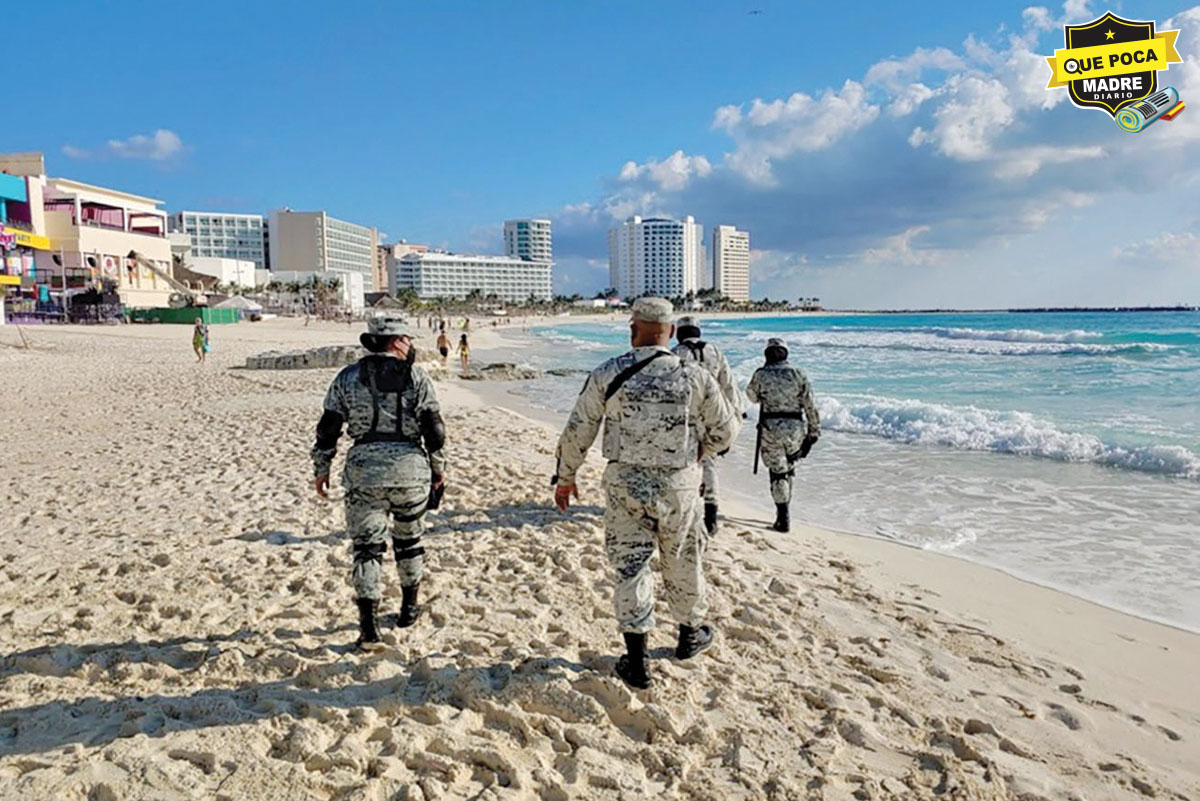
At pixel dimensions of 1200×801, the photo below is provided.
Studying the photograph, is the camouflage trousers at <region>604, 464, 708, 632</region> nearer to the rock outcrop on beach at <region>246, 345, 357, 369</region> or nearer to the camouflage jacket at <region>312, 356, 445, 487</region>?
the camouflage jacket at <region>312, 356, 445, 487</region>

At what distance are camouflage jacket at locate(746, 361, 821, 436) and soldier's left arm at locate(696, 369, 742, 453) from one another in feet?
10.4

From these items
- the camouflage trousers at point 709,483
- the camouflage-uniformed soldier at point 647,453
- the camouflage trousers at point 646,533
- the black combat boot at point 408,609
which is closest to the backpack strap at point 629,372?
the camouflage-uniformed soldier at point 647,453

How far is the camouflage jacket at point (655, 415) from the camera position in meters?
3.40

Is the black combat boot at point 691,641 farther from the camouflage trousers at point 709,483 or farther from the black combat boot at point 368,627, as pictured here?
the camouflage trousers at point 709,483

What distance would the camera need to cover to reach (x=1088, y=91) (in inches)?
609

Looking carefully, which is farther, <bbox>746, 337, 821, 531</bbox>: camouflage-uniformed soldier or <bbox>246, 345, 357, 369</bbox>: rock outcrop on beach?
<bbox>246, 345, 357, 369</bbox>: rock outcrop on beach

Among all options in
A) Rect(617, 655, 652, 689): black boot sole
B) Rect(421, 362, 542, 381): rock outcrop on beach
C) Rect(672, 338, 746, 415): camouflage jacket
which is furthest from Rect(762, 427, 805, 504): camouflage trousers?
Rect(421, 362, 542, 381): rock outcrop on beach

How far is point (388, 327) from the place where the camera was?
3.83 metres

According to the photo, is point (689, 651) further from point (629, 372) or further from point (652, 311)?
point (652, 311)

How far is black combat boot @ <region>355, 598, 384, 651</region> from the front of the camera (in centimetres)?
398

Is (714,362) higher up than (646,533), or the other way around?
(714,362)

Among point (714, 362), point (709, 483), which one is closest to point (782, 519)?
point (709, 483)

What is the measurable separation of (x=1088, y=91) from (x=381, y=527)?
1783cm

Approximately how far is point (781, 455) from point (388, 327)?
4082mm
